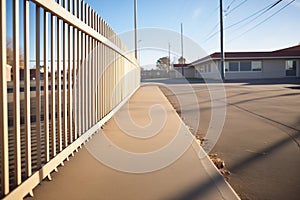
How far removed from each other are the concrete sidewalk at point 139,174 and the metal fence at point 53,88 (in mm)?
238

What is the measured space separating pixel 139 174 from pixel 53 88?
1586mm

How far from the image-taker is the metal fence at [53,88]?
2.62m

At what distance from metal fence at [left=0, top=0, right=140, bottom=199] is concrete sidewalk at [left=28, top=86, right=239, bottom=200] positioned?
238 millimetres

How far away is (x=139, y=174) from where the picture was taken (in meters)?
3.93

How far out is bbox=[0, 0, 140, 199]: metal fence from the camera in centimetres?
262

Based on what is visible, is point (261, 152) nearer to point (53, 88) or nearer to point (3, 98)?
point (53, 88)

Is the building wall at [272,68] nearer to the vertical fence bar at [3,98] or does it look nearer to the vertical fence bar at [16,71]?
the vertical fence bar at [16,71]

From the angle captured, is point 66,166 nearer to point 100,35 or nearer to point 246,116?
point 100,35

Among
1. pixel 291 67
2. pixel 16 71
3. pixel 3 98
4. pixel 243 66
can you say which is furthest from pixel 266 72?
pixel 3 98

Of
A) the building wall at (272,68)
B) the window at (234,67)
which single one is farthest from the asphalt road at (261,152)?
the building wall at (272,68)

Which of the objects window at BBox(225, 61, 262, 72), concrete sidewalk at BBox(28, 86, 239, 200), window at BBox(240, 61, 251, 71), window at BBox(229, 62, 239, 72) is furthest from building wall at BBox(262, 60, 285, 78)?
concrete sidewalk at BBox(28, 86, 239, 200)

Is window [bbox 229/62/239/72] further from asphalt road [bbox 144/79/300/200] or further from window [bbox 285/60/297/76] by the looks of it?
asphalt road [bbox 144/79/300/200]

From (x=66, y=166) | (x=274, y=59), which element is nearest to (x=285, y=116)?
(x=66, y=166)

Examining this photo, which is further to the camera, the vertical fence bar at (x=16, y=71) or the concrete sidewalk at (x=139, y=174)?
the concrete sidewalk at (x=139, y=174)
